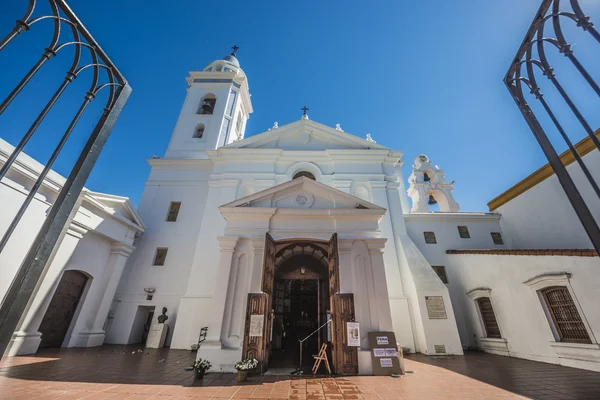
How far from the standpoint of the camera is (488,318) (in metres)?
11.8

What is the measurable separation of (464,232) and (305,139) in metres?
11.1

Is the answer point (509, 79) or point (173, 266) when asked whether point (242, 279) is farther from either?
point (509, 79)

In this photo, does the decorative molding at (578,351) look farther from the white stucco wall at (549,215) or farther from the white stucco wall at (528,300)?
the white stucco wall at (549,215)

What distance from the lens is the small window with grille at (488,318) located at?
1139 centimetres

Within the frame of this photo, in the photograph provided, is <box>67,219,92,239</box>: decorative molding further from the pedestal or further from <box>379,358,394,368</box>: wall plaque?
<box>379,358,394,368</box>: wall plaque

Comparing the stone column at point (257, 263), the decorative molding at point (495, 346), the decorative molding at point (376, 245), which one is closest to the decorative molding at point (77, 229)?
the stone column at point (257, 263)

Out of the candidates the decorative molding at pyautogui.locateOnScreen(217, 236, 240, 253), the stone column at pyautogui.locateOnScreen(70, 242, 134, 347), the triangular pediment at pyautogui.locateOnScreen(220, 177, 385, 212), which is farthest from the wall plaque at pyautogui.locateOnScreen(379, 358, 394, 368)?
the stone column at pyautogui.locateOnScreen(70, 242, 134, 347)

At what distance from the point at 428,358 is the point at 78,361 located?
38.5 feet

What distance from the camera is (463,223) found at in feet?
50.2

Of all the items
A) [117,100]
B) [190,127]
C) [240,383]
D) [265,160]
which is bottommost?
[240,383]

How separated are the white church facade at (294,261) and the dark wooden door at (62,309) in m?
0.27

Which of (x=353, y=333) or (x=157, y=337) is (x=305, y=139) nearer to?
(x=353, y=333)

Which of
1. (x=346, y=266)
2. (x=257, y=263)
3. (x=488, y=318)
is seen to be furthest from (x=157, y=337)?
(x=488, y=318)

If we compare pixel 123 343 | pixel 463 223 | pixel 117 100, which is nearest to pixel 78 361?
pixel 123 343
